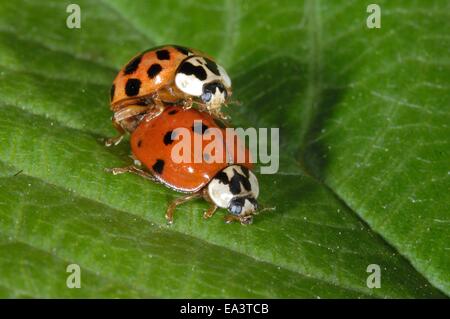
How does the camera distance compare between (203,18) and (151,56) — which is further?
(203,18)

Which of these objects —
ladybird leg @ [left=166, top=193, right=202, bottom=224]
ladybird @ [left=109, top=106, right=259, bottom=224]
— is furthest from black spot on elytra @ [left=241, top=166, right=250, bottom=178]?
ladybird leg @ [left=166, top=193, right=202, bottom=224]

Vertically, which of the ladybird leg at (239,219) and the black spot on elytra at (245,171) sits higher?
the black spot on elytra at (245,171)

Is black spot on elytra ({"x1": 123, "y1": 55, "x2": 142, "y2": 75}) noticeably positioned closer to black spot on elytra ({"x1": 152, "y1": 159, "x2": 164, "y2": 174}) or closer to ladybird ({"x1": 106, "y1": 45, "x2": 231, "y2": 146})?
ladybird ({"x1": 106, "y1": 45, "x2": 231, "y2": 146})

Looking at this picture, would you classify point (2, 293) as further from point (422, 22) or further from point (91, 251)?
point (422, 22)

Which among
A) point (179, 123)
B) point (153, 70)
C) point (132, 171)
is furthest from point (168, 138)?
point (153, 70)

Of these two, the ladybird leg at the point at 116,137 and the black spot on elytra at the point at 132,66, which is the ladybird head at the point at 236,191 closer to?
the ladybird leg at the point at 116,137

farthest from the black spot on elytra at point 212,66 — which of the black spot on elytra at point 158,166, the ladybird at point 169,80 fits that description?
the black spot on elytra at point 158,166

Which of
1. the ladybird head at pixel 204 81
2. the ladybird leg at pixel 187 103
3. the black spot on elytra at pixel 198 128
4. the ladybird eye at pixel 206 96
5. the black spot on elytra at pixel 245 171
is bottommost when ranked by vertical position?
the black spot on elytra at pixel 245 171

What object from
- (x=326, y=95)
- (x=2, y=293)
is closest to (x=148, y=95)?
(x=326, y=95)
